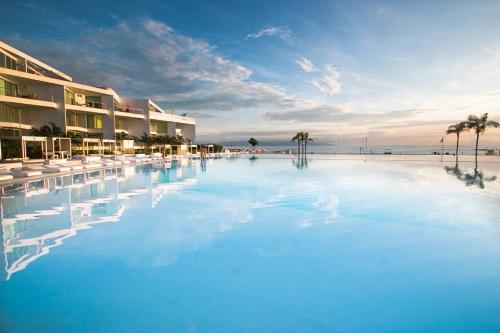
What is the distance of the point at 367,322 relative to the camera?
278cm

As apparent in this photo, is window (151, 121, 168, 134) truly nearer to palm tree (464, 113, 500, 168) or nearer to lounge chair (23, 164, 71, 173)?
lounge chair (23, 164, 71, 173)

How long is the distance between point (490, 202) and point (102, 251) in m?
11.1

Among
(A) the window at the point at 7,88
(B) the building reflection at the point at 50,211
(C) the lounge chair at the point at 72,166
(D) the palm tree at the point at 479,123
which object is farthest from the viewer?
(D) the palm tree at the point at 479,123

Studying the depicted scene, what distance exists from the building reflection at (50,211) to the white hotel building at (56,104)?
65.9 feet

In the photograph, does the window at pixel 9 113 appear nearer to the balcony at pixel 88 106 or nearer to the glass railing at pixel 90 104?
the balcony at pixel 88 106

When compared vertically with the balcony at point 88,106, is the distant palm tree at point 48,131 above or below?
below

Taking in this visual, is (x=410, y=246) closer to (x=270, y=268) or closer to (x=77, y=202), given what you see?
(x=270, y=268)

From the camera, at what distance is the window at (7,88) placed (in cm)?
2484

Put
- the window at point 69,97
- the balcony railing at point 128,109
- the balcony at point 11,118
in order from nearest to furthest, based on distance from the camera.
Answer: the balcony at point 11,118 → the window at point 69,97 → the balcony railing at point 128,109

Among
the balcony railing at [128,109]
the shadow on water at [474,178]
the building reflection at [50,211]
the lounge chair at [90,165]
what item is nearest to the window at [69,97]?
the balcony railing at [128,109]

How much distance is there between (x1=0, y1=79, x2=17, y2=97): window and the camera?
24844mm

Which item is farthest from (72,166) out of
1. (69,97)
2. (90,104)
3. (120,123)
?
(120,123)

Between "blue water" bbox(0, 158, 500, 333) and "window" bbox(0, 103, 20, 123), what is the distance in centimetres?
2290

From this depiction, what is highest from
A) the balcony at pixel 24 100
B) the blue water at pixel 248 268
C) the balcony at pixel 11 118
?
the balcony at pixel 24 100
